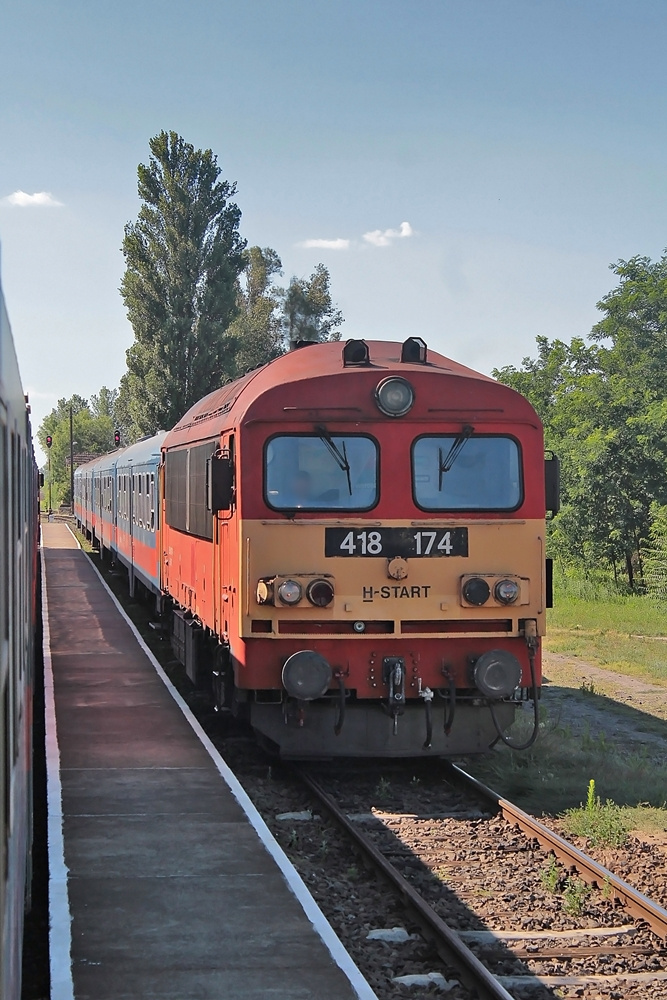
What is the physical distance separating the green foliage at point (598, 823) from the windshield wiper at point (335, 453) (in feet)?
10.1

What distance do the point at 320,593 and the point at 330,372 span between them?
1.88 meters

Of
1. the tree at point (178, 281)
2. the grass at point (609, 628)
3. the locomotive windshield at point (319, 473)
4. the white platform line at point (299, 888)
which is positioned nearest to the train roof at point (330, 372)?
the locomotive windshield at point (319, 473)

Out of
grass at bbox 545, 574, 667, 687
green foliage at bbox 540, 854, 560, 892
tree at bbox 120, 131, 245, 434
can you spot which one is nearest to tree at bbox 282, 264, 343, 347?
tree at bbox 120, 131, 245, 434

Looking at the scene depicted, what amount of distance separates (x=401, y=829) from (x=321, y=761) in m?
1.62

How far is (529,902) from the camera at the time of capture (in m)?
6.84

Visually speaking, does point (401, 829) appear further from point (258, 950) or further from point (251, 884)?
point (258, 950)

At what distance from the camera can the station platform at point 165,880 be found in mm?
5102

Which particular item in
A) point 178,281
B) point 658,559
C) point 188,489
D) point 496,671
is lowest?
point 658,559

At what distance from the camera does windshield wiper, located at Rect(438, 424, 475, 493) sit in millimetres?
9117

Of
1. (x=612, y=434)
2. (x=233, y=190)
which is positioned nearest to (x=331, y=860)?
(x=612, y=434)

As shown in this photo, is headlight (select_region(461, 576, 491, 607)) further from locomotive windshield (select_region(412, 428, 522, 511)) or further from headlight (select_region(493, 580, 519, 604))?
locomotive windshield (select_region(412, 428, 522, 511))

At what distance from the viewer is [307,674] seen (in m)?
8.63

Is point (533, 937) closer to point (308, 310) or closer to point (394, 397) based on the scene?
point (394, 397)

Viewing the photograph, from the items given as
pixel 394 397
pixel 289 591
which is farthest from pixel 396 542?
pixel 394 397
